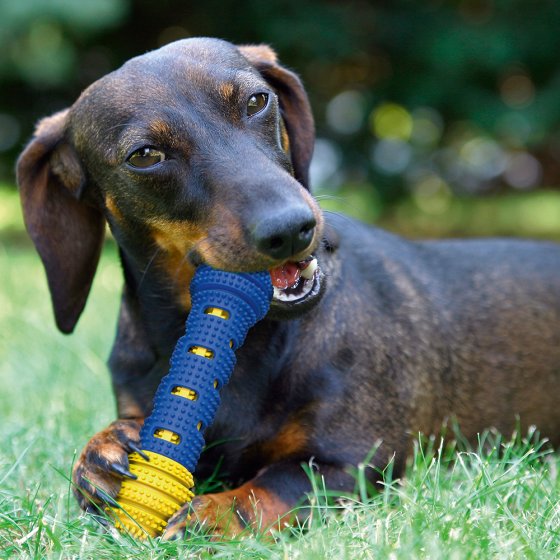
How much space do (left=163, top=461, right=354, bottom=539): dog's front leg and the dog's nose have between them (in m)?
0.81

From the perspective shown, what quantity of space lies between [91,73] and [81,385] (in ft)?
28.9

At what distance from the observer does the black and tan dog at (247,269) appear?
3068 millimetres

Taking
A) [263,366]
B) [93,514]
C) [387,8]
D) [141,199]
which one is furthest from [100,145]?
[387,8]

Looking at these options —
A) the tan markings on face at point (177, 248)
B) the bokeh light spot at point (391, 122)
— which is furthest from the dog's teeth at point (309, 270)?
the bokeh light spot at point (391, 122)

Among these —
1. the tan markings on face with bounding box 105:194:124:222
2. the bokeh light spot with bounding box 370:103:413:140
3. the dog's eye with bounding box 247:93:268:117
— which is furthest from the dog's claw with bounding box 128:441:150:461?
the bokeh light spot with bounding box 370:103:413:140

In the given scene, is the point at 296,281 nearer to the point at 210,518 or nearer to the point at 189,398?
the point at 189,398

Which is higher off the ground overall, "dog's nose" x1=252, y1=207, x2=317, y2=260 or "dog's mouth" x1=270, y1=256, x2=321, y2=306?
"dog's nose" x1=252, y1=207, x2=317, y2=260

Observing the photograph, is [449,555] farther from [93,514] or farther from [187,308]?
[187,308]

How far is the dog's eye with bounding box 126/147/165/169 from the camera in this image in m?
3.25

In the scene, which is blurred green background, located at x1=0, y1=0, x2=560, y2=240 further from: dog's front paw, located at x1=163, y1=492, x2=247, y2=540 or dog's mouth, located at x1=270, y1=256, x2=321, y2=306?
dog's front paw, located at x1=163, y1=492, x2=247, y2=540

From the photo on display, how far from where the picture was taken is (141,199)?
334cm

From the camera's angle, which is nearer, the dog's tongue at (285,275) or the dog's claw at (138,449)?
the dog's claw at (138,449)

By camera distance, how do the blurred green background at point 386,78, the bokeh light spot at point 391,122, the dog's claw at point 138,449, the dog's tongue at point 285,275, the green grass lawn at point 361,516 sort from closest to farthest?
the green grass lawn at point 361,516, the dog's claw at point 138,449, the dog's tongue at point 285,275, the blurred green background at point 386,78, the bokeh light spot at point 391,122

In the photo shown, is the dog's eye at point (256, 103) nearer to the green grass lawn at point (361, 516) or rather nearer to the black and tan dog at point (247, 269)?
the black and tan dog at point (247, 269)
